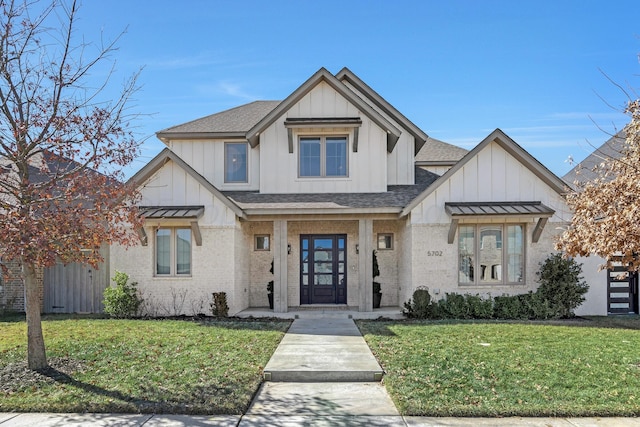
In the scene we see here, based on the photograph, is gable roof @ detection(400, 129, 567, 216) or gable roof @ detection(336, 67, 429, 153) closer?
gable roof @ detection(400, 129, 567, 216)

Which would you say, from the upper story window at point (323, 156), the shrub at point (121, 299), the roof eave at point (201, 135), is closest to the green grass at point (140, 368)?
the shrub at point (121, 299)

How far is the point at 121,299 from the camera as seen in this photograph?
42.5 feet

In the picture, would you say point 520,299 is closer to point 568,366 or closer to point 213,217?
point 568,366

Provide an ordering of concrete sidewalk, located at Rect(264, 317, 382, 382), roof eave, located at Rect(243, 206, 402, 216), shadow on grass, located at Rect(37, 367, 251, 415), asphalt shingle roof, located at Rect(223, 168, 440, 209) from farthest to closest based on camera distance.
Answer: asphalt shingle roof, located at Rect(223, 168, 440, 209), roof eave, located at Rect(243, 206, 402, 216), concrete sidewalk, located at Rect(264, 317, 382, 382), shadow on grass, located at Rect(37, 367, 251, 415)

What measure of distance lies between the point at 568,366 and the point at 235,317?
8459 mm

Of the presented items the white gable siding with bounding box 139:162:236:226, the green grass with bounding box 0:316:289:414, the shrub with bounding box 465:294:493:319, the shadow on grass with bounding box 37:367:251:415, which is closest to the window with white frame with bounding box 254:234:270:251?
the white gable siding with bounding box 139:162:236:226

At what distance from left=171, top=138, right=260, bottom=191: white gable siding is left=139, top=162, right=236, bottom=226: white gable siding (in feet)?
7.43

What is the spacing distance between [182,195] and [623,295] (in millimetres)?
13768

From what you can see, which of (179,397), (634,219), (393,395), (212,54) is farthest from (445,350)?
(212,54)

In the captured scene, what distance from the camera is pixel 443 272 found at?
1323cm

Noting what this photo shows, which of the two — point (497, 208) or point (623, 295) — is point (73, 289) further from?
point (623, 295)

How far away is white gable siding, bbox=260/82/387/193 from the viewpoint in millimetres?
15109

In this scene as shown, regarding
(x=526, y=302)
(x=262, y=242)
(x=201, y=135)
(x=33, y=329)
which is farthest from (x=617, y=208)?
(x=201, y=135)

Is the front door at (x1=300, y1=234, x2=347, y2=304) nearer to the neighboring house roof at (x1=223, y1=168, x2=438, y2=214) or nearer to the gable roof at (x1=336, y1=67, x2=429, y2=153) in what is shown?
the neighboring house roof at (x1=223, y1=168, x2=438, y2=214)
